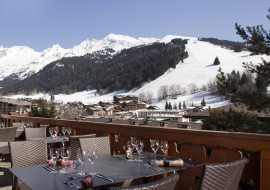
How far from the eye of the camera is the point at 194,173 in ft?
10.4

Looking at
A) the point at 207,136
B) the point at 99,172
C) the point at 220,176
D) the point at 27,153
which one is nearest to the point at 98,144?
the point at 27,153

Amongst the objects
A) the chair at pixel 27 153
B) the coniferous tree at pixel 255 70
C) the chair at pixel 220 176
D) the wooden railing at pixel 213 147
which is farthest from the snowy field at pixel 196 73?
the chair at pixel 220 176

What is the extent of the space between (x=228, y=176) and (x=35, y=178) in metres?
1.76

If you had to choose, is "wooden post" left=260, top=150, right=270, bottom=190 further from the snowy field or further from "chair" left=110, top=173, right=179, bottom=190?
the snowy field

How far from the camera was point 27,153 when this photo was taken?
11.0ft

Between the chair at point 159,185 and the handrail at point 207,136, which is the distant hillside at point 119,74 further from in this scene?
the chair at point 159,185

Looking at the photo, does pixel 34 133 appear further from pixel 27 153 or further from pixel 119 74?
pixel 119 74

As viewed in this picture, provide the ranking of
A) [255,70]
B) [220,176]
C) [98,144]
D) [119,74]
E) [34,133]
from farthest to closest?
[119,74]
[255,70]
[34,133]
[98,144]
[220,176]

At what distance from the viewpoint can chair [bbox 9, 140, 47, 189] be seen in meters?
3.22

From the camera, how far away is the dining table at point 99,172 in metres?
2.10

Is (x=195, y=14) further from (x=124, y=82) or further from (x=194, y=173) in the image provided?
(x=124, y=82)

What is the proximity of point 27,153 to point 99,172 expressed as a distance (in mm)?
1447

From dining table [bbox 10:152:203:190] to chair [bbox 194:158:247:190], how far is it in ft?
2.22

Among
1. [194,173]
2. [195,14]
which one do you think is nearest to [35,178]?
[194,173]
